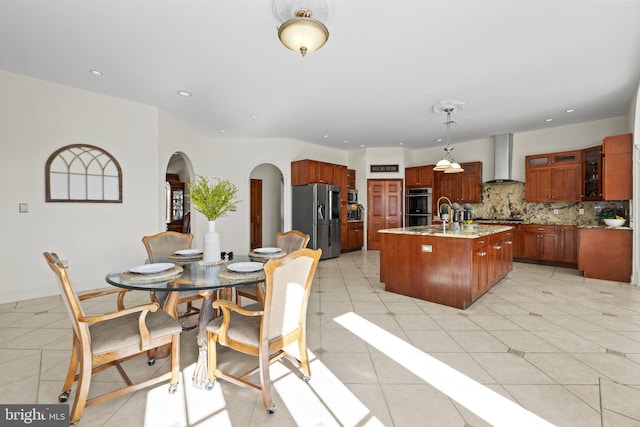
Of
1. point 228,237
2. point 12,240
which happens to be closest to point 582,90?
point 228,237

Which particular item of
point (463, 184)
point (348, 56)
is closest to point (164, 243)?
point (348, 56)

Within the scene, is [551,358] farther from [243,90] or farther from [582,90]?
[243,90]

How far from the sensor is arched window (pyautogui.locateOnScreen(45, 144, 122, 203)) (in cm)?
378

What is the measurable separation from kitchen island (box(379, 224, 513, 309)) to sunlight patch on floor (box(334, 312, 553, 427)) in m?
1.12

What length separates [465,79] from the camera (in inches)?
141

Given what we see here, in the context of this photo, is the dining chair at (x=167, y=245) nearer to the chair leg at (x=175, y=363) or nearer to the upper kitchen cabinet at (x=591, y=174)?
the chair leg at (x=175, y=363)

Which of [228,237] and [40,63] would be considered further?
[228,237]

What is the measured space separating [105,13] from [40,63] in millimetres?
1621

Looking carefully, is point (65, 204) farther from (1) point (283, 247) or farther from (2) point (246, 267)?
(2) point (246, 267)

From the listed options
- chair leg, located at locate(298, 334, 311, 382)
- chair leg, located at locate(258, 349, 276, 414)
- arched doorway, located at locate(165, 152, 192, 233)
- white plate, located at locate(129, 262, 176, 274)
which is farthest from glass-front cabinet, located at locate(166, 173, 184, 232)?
chair leg, located at locate(258, 349, 276, 414)

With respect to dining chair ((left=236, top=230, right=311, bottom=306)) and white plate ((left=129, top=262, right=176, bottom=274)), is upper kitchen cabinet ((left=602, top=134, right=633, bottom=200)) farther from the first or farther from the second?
white plate ((left=129, top=262, right=176, bottom=274))

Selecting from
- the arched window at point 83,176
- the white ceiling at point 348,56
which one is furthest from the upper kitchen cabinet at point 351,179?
the arched window at point 83,176

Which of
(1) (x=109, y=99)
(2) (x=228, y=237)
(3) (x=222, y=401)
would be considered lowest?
(3) (x=222, y=401)

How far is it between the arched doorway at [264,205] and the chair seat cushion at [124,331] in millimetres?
5980
